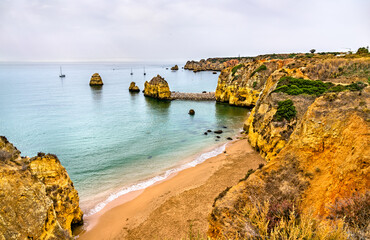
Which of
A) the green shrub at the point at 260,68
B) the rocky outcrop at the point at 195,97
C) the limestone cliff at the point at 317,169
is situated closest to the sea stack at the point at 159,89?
the rocky outcrop at the point at 195,97

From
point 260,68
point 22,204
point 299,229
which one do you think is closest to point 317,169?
point 299,229

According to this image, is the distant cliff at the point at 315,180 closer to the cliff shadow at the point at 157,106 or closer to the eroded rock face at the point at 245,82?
the eroded rock face at the point at 245,82

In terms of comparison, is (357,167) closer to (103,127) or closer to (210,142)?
(210,142)

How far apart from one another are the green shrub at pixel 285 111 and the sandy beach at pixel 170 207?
518 centimetres

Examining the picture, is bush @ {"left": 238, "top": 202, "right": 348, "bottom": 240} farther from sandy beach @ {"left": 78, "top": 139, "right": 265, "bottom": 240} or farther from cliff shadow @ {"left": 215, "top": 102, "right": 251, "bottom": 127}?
cliff shadow @ {"left": 215, "top": 102, "right": 251, "bottom": 127}

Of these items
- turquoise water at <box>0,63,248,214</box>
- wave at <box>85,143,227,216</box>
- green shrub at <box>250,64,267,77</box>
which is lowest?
wave at <box>85,143,227,216</box>

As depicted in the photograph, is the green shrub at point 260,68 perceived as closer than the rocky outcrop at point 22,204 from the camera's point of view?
No

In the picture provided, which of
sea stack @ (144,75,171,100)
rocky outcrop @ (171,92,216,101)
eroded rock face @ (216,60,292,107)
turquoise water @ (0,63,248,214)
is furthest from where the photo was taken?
sea stack @ (144,75,171,100)

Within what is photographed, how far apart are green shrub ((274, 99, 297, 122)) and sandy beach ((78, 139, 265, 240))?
5.18 meters

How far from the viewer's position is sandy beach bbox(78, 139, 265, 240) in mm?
13555

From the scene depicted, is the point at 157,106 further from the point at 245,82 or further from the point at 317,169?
the point at 317,169

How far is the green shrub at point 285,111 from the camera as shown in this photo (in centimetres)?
1978

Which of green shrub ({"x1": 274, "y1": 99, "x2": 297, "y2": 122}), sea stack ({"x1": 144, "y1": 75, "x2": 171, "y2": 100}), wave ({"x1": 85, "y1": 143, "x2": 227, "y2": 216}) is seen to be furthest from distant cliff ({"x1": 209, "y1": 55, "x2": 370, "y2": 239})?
sea stack ({"x1": 144, "y1": 75, "x2": 171, "y2": 100})

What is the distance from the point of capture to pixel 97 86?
100 metres
